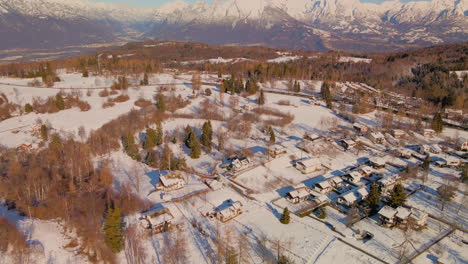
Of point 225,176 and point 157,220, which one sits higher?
point 225,176

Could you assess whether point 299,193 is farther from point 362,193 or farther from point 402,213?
→ point 402,213

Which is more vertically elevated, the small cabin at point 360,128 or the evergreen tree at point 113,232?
the small cabin at point 360,128

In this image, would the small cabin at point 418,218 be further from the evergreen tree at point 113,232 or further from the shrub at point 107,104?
the shrub at point 107,104

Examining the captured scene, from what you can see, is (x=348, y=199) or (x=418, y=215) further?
(x=348, y=199)

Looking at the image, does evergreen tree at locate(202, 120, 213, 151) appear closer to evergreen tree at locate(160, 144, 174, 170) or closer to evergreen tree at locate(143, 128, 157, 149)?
evergreen tree at locate(160, 144, 174, 170)

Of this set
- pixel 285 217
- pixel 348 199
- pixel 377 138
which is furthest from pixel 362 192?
pixel 377 138

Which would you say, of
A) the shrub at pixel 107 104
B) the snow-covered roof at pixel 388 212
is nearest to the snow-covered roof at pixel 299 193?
the snow-covered roof at pixel 388 212

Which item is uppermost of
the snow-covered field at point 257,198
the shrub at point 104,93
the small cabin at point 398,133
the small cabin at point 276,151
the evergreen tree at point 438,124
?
the shrub at point 104,93
